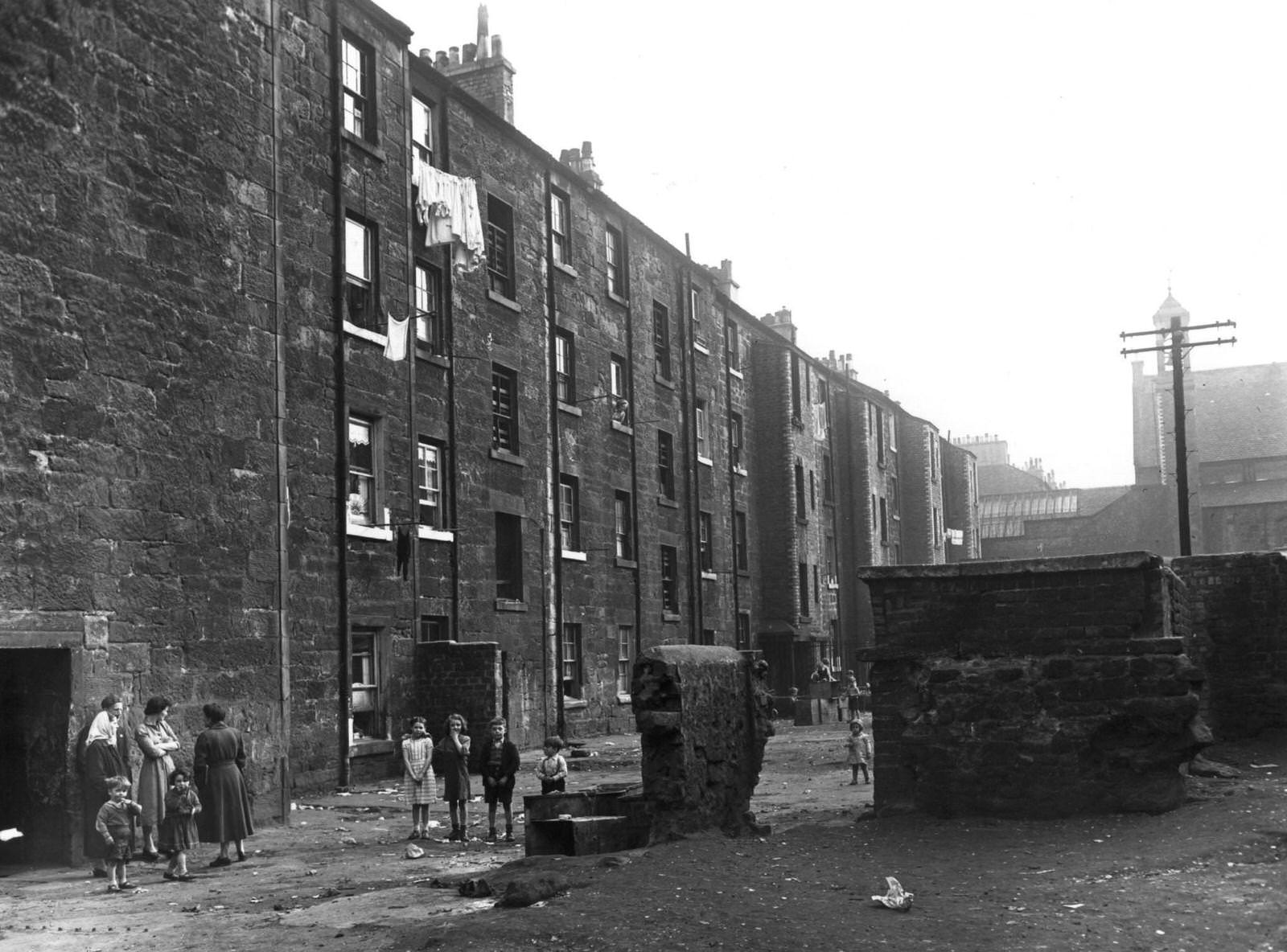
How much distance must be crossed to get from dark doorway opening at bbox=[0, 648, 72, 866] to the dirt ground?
42 cm

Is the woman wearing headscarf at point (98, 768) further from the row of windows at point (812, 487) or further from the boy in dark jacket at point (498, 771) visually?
the row of windows at point (812, 487)

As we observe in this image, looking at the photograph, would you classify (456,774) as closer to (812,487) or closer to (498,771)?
(498,771)

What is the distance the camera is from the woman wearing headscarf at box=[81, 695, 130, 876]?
1282cm

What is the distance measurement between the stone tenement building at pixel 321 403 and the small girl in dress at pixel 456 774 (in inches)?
103

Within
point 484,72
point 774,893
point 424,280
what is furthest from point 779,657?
point 774,893

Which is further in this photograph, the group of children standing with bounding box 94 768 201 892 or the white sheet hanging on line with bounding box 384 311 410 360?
the white sheet hanging on line with bounding box 384 311 410 360

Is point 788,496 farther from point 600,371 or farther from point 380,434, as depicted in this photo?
point 380,434

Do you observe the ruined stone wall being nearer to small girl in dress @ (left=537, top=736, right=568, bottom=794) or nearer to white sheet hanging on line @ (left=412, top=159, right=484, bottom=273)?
white sheet hanging on line @ (left=412, top=159, right=484, bottom=273)

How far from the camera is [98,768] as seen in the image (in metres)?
12.8

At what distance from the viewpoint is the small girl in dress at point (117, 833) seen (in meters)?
11.5

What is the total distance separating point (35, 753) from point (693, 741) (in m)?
6.61

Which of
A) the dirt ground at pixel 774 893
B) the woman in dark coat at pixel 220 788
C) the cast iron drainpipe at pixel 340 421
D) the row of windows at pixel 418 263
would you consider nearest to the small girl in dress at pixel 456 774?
the dirt ground at pixel 774 893

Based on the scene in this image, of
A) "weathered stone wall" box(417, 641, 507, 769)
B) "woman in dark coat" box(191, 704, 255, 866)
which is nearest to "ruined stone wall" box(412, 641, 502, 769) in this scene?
"weathered stone wall" box(417, 641, 507, 769)

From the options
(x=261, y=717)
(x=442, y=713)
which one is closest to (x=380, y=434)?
(x=442, y=713)
